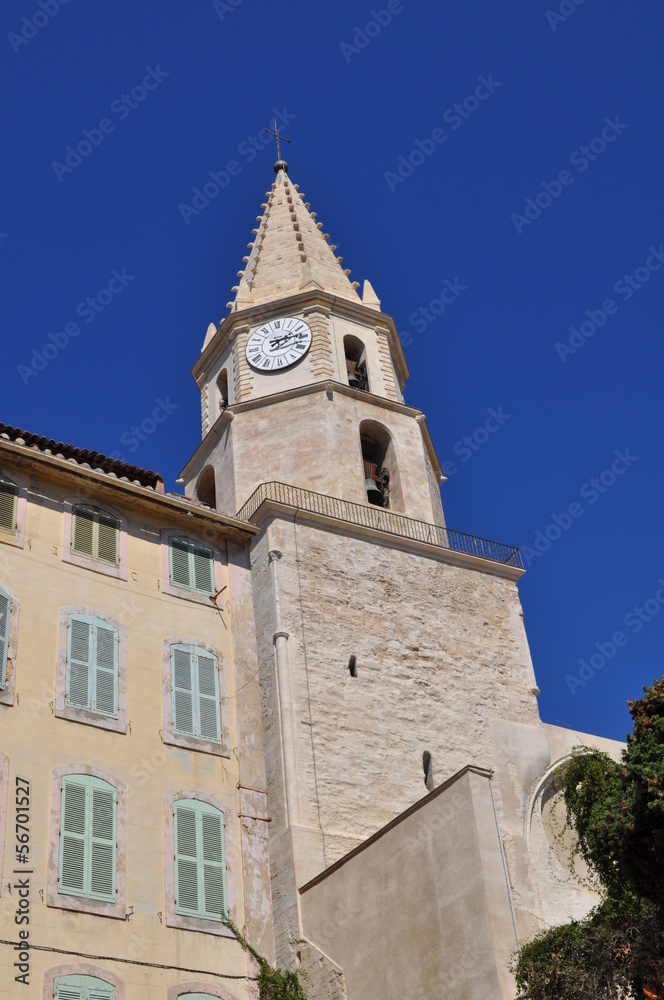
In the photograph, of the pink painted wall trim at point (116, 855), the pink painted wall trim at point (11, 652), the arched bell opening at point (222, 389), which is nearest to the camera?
the pink painted wall trim at point (116, 855)

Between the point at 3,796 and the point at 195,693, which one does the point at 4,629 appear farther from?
the point at 195,693

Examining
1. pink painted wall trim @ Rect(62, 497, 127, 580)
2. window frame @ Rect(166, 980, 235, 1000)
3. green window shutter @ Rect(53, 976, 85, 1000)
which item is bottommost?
green window shutter @ Rect(53, 976, 85, 1000)

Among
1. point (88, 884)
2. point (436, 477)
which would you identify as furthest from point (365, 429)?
point (88, 884)

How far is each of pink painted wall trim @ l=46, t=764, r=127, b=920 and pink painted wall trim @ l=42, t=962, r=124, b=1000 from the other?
0.33 ft

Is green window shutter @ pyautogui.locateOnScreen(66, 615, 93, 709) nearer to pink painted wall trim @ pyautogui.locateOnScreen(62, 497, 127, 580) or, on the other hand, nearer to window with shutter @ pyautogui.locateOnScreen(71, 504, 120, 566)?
pink painted wall trim @ pyautogui.locateOnScreen(62, 497, 127, 580)

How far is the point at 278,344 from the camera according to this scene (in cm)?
3058

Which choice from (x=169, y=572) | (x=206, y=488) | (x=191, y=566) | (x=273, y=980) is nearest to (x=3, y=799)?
(x=273, y=980)

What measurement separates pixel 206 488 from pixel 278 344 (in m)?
3.95

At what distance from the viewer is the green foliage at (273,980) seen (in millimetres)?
18922

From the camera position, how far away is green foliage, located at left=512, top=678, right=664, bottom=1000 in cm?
1647

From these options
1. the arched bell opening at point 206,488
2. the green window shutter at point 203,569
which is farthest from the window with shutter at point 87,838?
the arched bell opening at point 206,488

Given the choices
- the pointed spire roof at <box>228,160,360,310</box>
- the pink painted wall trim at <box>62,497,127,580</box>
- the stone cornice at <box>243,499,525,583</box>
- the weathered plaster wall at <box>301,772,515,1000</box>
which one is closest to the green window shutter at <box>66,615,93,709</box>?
the pink painted wall trim at <box>62,497,127,580</box>

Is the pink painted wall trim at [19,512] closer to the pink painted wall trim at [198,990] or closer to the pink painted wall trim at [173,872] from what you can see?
the pink painted wall trim at [173,872]

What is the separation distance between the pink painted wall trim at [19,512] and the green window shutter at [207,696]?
3.69m
